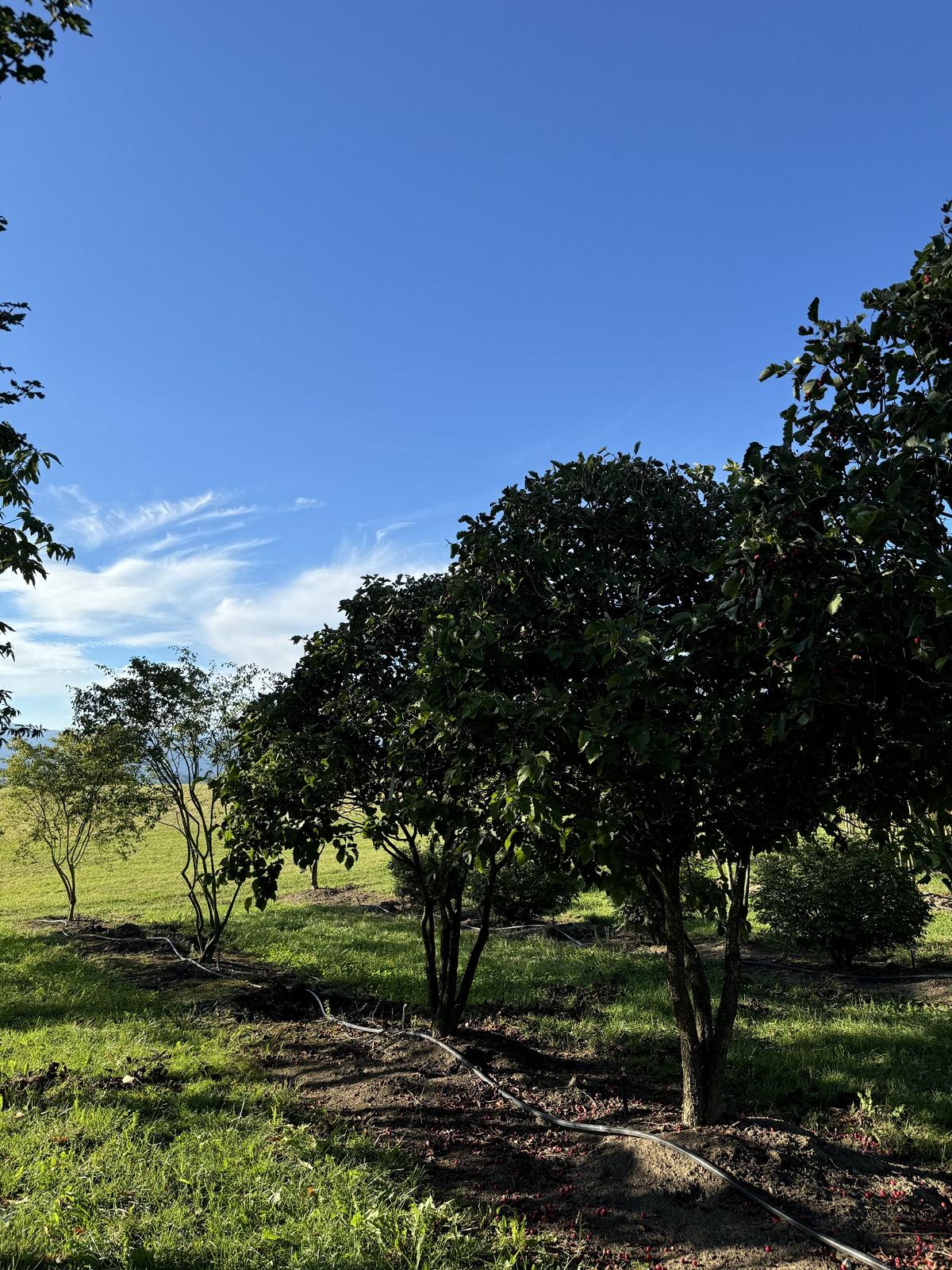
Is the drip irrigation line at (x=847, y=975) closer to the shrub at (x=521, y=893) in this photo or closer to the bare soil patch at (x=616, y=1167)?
the shrub at (x=521, y=893)

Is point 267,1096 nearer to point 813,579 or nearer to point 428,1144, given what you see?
point 428,1144

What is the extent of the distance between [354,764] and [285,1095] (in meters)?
2.73

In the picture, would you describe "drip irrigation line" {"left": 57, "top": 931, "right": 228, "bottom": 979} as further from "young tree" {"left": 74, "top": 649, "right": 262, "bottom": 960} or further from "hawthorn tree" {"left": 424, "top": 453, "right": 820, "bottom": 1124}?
"hawthorn tree" {"left": 424, "top": 453, "right": 820, "bottom": 1124}

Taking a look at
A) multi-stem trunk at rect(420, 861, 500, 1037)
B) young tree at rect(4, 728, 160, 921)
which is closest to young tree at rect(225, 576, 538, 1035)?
multi-stem trunk at rect(420, 861, 500, 1037)

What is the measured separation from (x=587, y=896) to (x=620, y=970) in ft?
30.0

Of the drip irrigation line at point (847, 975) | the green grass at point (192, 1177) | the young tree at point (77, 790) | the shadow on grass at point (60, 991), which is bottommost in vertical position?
the drip irrigation line at point (847, 975)

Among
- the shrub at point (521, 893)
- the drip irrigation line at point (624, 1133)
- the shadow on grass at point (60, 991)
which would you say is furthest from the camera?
the shrub at point (521, 893)

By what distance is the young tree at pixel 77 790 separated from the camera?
14883 millimetres

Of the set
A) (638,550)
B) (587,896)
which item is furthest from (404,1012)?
(587,896)

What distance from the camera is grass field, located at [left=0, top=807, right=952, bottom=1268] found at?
3.70 m

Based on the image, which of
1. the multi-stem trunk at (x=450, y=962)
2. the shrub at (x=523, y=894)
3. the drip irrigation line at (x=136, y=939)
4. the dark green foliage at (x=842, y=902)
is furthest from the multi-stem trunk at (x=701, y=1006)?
the drip irrigation line at (x=136, y=939)

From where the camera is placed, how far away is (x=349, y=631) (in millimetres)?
7699

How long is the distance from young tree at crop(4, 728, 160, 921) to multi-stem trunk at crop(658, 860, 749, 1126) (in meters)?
11.7

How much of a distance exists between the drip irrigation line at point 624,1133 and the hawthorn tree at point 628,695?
0.65 metres
